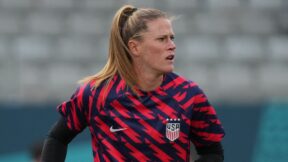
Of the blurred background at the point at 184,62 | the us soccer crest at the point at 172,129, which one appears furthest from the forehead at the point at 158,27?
the blurred background at the point at 184,62

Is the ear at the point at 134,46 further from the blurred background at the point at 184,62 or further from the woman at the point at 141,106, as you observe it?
the blurred background at the point at 184,62

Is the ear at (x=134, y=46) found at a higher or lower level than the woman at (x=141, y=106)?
higher

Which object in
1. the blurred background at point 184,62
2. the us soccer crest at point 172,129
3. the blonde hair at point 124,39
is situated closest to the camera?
the us soccer crest at point 172,129

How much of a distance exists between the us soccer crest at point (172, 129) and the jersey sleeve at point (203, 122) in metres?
0.10

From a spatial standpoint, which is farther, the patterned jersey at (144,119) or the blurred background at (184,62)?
the blurred background at (184,62)

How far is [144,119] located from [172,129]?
0.44 ft

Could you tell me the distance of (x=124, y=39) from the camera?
3400mm

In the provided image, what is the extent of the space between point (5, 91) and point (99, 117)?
404 centimetres

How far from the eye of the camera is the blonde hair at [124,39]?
132 inches

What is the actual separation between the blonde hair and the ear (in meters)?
0.02

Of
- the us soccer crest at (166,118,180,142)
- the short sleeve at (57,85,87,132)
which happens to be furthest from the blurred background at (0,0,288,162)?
the us soccer crest at (166,118,180,142)

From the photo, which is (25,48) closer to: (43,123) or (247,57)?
(43,123)

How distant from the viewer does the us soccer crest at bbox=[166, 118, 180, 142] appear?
325cm

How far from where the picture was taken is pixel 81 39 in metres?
8.76
